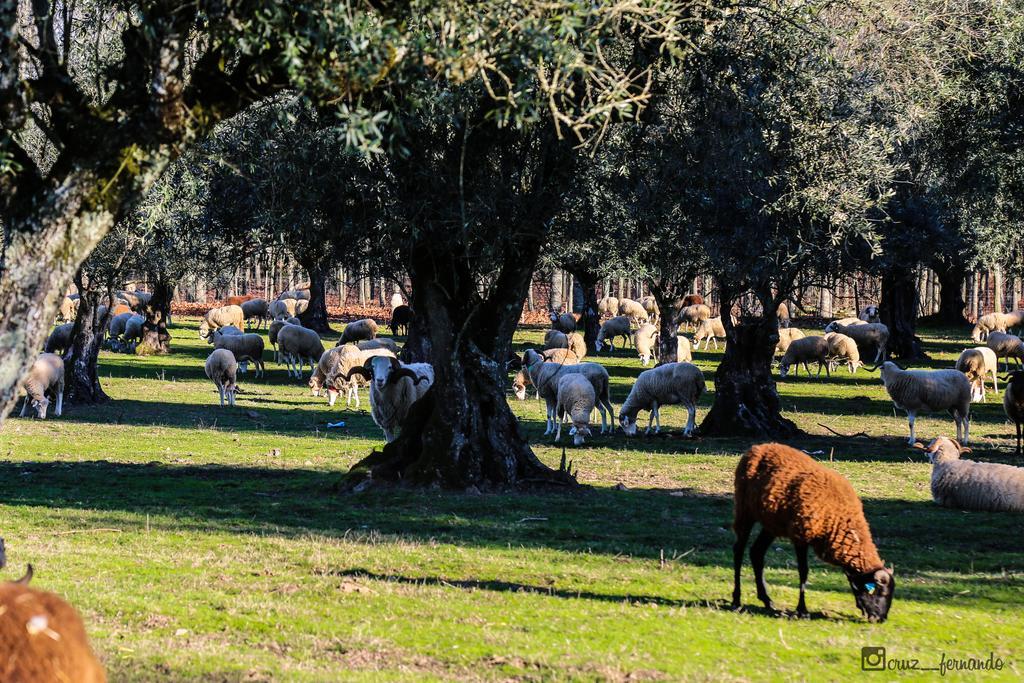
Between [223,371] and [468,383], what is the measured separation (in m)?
16.8

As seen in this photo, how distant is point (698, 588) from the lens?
11242 mm

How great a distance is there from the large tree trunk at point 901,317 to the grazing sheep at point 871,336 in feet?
1.81

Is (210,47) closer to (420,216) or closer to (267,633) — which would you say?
(267,633)

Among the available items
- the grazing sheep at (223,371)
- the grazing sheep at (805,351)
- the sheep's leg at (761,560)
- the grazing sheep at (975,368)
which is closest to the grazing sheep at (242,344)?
the grazing sheep at (223,371)

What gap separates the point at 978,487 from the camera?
16.9 meters

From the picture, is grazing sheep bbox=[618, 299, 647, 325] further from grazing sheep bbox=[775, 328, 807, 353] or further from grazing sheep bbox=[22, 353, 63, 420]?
grazing sheep bbox=[22, 353, 63, 420]

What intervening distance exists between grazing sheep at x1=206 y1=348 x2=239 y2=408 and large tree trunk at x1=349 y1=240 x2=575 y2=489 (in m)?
15.6

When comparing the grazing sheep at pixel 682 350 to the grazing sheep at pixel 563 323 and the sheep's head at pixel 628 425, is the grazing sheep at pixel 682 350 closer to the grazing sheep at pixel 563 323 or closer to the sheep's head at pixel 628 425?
the grazing sheep at pixel 563 323

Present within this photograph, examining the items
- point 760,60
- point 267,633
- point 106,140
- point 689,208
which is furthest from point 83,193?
point 689,208

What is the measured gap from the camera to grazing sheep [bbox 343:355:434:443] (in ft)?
71.9

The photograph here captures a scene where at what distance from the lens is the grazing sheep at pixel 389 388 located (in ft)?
71.9

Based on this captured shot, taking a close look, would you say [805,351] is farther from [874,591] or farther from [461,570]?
[874,591]

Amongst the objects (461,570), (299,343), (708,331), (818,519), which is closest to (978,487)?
(818,519)

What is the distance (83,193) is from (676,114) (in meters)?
12.0
